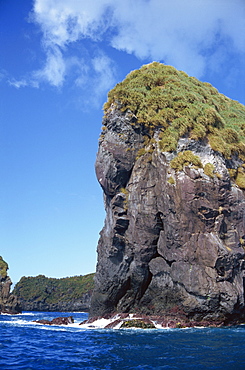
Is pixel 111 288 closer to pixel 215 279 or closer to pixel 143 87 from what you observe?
pixel 215 279

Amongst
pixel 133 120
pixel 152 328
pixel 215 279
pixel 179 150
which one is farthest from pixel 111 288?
pixel 133 120

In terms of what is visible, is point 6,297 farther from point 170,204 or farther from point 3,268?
point 170,204

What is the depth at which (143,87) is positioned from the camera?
36875 millimetres

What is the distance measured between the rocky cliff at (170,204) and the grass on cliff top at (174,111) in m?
0.11

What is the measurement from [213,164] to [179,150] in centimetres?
345

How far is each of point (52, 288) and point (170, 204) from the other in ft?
383

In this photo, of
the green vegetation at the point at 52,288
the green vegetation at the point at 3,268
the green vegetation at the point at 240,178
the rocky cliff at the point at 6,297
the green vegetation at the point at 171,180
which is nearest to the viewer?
the green vegetation at the point at 171,180

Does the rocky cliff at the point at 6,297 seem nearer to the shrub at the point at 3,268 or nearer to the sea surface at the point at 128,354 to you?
the shrub at the point at 3,268

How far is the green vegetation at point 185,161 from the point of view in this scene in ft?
98.3

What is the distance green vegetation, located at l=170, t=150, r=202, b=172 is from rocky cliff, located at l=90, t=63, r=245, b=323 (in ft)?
0.30

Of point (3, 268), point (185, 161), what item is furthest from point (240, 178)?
point (3, 268)

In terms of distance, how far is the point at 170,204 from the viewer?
98.1ft

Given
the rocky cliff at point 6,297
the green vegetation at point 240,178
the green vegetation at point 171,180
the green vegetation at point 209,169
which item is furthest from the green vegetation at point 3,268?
the green vegetation at point 209,169

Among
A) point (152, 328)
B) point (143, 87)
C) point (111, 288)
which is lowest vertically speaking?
point (152, 328)
